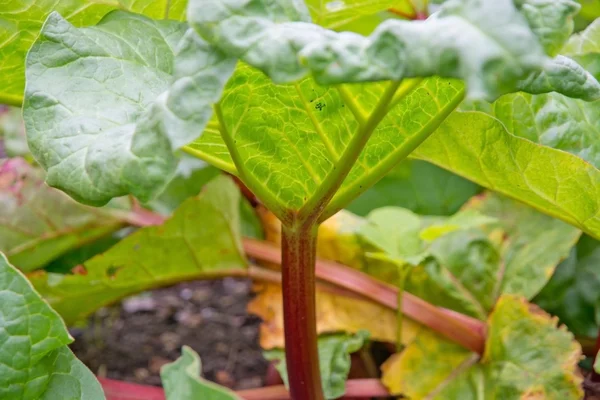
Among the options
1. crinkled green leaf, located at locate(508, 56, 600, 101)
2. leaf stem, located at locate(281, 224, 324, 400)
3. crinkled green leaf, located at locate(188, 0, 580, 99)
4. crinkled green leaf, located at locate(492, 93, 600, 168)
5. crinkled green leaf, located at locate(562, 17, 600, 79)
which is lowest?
leaf stem, located at locate(281, 224, 324, 400)

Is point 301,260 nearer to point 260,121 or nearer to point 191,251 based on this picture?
point 260,121

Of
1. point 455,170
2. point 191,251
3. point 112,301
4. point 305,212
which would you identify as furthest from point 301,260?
point 112,301

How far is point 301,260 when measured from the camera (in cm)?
68

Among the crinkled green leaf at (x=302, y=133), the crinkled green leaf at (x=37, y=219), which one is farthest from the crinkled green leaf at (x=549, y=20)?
the crinkled green leaf at (x=37, y=219)

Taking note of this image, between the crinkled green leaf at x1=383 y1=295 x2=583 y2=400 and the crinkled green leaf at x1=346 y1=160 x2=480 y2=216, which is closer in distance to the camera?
the crinkled green leaf at x1=383 y1=295 x2=583 y2=400

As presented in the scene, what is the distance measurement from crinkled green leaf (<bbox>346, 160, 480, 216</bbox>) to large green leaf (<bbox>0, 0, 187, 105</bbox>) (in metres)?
0.52

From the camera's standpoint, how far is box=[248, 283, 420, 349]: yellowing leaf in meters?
0.96

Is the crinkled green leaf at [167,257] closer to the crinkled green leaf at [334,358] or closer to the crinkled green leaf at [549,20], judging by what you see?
the crinkled green leaf at [334,358]

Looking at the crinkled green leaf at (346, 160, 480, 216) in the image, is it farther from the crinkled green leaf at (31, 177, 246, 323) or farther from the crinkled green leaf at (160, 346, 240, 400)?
the crinkled green leaf at (160, 346, 240, 400)

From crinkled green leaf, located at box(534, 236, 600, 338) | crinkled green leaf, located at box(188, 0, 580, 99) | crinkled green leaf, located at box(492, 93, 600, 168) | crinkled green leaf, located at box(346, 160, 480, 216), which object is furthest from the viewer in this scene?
crinkled green leaf, located at box(346, 160, 480, 216)

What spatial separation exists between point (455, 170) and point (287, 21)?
0.35 metres

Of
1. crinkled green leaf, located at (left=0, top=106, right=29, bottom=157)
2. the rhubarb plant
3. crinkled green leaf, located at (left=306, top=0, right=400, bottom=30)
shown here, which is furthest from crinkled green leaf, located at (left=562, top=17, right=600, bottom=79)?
crinkled green leaf, located at (left=0, top=106, right=29, bottom=157)

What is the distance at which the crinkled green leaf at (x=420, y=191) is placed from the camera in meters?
1.21

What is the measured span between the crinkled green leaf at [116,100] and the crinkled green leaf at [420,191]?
Answer: 1.92 feet
